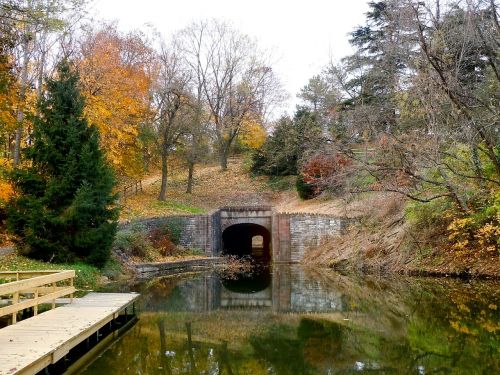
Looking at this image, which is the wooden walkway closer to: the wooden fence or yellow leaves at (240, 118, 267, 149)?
the wooden fence

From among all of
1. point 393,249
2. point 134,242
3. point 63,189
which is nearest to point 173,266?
point 134,242

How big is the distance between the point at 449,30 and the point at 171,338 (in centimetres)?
1152

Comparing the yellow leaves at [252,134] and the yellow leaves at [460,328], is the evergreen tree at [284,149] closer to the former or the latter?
the yellow leaves at [252,134]

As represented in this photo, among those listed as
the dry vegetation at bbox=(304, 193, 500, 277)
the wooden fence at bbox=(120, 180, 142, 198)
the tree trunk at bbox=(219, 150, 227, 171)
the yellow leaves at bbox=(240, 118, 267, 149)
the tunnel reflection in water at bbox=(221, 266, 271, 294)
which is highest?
the yellow leaves at bbox=(240, 118, 267, 149)

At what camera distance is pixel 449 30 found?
14.4 metres

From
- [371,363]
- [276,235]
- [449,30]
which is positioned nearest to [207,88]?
[276,235]

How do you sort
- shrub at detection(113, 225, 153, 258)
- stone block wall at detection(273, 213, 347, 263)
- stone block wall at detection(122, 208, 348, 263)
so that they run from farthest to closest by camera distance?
1. stone block wall at detection(273, 213, 347, 263)
2. stone block wall at detection(122, 208, 348, 263)
3. shrub at detection(113, 225, 153, 258)

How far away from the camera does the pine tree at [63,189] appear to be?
568 inches

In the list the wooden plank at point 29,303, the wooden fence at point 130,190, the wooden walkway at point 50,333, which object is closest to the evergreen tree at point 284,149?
the wooden fence at point 130,190

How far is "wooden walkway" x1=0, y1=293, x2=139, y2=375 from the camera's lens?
608 cm

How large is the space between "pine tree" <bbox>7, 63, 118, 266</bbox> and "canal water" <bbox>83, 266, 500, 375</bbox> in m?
2.27

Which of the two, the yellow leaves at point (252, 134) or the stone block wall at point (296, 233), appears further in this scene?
the yellow leaves at point (252, 134)

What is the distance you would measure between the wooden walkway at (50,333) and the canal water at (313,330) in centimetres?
56

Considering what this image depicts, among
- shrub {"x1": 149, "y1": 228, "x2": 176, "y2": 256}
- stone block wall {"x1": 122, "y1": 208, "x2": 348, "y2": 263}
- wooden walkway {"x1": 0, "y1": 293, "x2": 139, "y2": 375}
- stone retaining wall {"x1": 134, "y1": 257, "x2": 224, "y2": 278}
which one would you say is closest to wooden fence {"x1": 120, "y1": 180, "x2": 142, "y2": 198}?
stone block wall {"x1": 122, "y1": 208, "x2": 348, "y2": 263}
